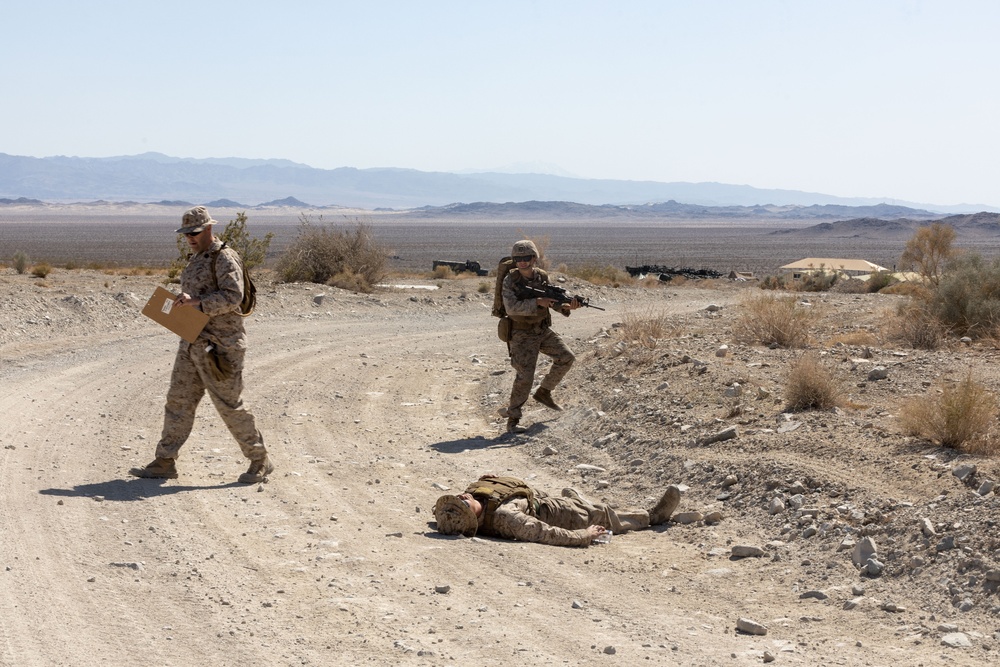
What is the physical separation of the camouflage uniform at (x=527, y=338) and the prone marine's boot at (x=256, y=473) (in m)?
3.29

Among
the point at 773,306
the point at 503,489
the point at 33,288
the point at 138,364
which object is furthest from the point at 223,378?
the point at 33,288

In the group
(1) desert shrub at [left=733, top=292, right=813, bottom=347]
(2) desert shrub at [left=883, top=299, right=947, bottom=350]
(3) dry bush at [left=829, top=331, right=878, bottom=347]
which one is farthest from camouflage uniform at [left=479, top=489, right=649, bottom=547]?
(2) desert shrub at [left=883, top=299, right=947, bottom=350]

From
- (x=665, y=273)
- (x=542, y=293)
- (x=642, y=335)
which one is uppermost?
(x=542, y=293)

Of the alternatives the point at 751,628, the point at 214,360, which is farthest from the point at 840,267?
the point at 751,628

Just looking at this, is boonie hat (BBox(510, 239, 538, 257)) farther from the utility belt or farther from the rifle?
the utility belt

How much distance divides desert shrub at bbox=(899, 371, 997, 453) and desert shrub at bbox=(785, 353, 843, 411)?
1401mm

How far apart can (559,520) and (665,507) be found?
0.92 metres

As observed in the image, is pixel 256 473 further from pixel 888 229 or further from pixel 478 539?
pixel 888 229

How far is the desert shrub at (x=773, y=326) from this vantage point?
14609 mm

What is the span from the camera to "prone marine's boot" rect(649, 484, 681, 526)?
7859mm

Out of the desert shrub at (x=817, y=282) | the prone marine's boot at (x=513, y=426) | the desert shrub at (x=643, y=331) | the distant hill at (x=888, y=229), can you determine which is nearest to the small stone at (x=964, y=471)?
the prone marine's boot at (x=513, y=426)

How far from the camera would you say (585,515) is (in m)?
7.57

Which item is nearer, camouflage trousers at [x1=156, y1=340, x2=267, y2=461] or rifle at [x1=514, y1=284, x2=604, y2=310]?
camouflage trousers at [x1=156, y1=340, x2=267, y2=461]

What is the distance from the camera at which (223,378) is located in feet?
26.7
